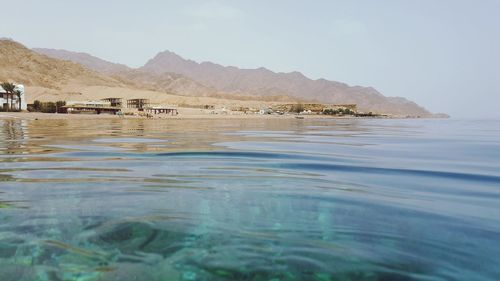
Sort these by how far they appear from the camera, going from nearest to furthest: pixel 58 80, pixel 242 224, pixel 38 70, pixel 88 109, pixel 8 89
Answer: pixel 242 224 → pixel 8 89 → pixel 88 109 → pixel 58 80 → pixel 38 70

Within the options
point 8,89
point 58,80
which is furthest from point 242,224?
point 58,80

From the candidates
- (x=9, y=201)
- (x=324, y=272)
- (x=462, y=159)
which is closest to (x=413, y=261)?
(x=324, y=272)

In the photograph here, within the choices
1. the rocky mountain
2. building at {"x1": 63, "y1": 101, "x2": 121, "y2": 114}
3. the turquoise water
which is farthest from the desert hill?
the turquoise water

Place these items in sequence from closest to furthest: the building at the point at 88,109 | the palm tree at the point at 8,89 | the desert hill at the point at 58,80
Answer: the palm tree at the point at 8,89, the building at the point at 88,109, the desert hill at the point at 58,80

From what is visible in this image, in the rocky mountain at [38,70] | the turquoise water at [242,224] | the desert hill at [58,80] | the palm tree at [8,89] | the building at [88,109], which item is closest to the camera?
the turquoise water at [242,224]

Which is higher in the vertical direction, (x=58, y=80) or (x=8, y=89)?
(x=58, y=80)

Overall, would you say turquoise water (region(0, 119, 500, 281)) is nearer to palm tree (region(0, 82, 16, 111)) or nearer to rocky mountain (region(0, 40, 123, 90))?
palm tree (region(0, 82, 16, 111))

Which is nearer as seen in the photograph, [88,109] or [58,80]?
[88,109]

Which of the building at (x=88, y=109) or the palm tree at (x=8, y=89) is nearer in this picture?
the palm tree at (x=8, y=89)

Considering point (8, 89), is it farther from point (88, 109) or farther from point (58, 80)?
point (58, 80)

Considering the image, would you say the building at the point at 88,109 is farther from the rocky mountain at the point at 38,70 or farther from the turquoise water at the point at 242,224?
the turquoise water at the point at 242,224

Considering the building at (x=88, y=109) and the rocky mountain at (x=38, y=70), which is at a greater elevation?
the rocky mountain at (x=38, y=70)

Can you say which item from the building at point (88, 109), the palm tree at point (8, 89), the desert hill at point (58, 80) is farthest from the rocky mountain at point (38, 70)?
the palm tree at point (8, 89)

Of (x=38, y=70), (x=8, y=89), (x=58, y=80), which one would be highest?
(x=38, y=70)
